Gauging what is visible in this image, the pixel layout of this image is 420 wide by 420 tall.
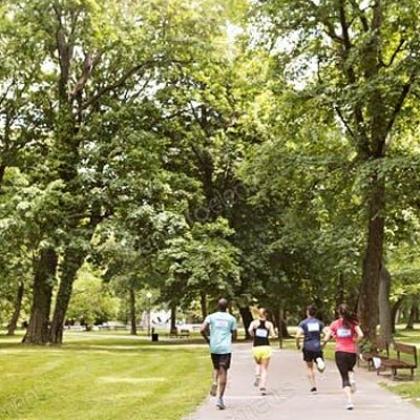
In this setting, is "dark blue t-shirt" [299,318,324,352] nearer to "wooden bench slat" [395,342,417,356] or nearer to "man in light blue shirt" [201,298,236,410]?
"man in light blue shirt" [201,298,236,410]

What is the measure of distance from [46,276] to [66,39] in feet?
35.5

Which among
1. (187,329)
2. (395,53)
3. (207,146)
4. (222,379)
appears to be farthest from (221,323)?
(187,329)

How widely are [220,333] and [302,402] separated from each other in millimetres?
1901

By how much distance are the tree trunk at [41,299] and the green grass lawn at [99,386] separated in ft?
23.2

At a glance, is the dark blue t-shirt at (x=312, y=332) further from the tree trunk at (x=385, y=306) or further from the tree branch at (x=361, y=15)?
the tree trunk at (x=385, y=306)

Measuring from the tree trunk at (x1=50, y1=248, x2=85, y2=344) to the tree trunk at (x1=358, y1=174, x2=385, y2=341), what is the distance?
43.5ft

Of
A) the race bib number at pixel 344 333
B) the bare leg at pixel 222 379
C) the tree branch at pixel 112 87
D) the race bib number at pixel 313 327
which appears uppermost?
the tree branch at pixel 112 87

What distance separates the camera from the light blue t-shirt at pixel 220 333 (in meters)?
12.4

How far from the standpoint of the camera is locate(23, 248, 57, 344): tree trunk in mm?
31906

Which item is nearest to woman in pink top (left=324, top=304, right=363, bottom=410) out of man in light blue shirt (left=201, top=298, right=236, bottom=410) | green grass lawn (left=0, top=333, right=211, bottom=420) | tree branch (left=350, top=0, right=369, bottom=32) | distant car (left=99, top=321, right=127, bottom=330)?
man in light blue shirt (left=201, top=298, right=236, bottom=410)

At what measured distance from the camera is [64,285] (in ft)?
107

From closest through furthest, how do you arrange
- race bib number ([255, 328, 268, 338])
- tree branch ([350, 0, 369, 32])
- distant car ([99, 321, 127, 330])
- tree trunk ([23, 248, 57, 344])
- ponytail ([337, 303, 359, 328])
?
ponytail ([337, 303, 359, 328])
race bib number ([255, 328, 268, 338])
tree branch ([350, 0, 369, 32])
tree trunk ([23, 248, 57, 344])
distant car ([99, 321, 127, 330])

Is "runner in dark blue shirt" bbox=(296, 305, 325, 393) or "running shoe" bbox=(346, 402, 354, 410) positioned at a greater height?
"runner in dark blue shirt" bbox=(296, 305, 325, 393)

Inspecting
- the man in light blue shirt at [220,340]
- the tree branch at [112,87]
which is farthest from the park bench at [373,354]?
the tree branch at [112,87]
